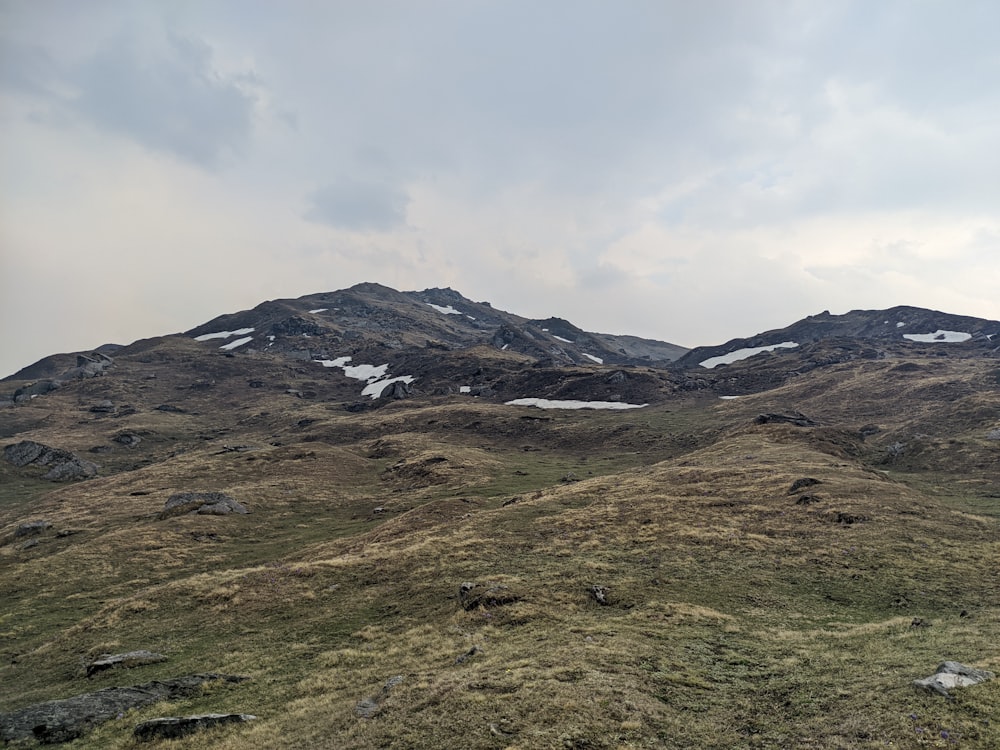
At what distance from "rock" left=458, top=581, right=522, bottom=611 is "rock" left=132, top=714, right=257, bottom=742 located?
43.3 feet

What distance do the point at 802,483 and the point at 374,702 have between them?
152 feet

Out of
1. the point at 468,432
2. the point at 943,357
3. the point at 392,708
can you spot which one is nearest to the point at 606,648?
the point at 392,708

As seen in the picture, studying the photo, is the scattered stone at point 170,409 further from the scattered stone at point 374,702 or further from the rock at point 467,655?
the scattered stone at point 374,702

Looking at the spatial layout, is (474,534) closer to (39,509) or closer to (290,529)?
(290,529)

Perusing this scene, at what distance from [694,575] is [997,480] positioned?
156 feet

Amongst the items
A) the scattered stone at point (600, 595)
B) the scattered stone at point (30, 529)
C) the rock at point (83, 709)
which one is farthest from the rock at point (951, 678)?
the scattered stone at point (30, 529)

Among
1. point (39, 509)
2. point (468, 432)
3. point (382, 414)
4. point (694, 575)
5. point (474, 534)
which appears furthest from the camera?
point (382, 414)

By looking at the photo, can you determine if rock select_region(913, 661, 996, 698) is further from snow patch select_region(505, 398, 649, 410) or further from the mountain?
snow patch select_region(505, 398, 649, 410)

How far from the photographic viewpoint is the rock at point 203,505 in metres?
59.0

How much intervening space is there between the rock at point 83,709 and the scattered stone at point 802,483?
47.3m

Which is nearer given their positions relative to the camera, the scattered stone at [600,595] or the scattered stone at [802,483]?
the scattered stone at [600,595]

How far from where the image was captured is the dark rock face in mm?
96575

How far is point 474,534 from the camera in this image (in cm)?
4409

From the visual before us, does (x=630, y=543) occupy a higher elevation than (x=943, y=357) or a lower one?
lower
